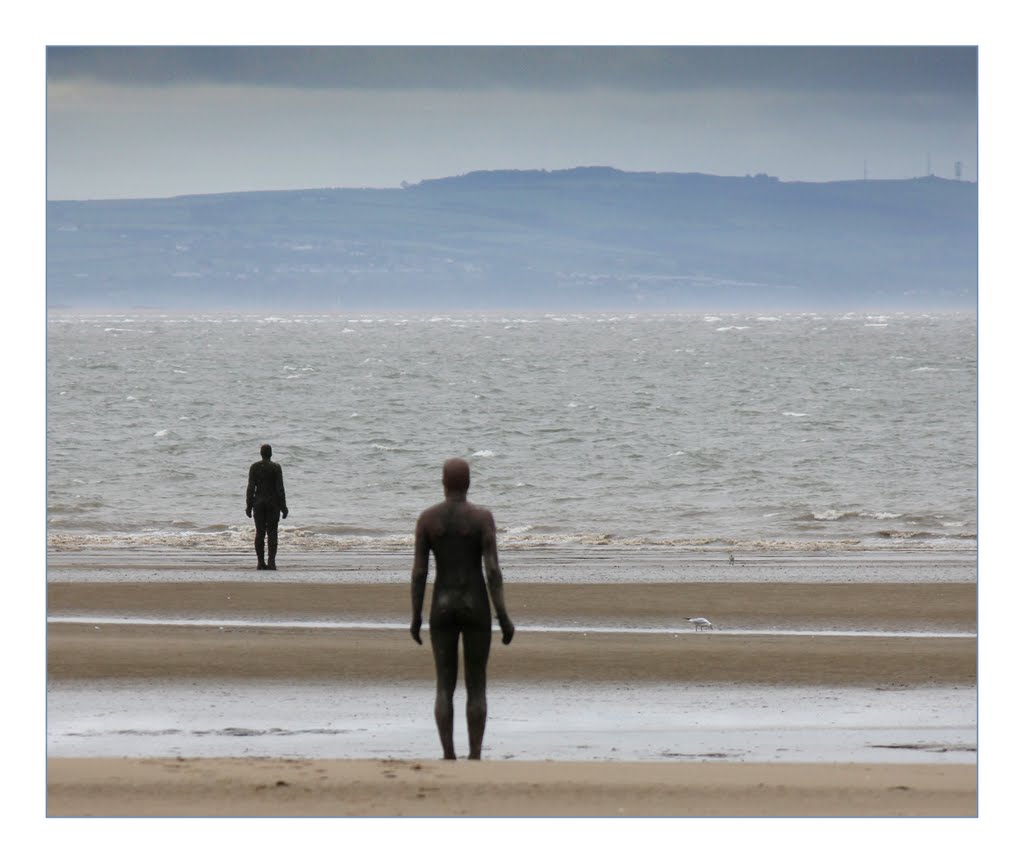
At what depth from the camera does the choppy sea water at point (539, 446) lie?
2931 cm

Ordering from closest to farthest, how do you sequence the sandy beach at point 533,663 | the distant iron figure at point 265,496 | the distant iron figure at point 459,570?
the sandy beach at point 533,663 → the distant iron figure at point 459,570 → the distant iron figure at point 265,496

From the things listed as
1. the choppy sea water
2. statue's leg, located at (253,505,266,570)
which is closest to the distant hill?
the choppy sea water

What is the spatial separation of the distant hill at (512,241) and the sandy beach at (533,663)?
107 metres

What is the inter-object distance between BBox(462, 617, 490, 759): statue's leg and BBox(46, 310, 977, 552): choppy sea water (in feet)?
53.6

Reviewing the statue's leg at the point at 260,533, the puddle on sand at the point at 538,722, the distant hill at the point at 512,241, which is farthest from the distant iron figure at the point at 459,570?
the distant hill at the point at 512,241

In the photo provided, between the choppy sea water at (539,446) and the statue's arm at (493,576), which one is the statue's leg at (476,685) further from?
the choppy sea water at (539,446)

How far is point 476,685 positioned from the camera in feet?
29.3

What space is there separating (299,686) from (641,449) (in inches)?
1434

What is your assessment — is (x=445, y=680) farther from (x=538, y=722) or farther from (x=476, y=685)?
(x=538, y=722)

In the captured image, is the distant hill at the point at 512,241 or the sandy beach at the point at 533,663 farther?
the distant hill at the point at 512,241

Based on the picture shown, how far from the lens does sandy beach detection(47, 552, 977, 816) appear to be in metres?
7.62

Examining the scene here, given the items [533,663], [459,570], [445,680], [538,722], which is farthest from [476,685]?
[533,663]

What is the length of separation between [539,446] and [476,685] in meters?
40.3

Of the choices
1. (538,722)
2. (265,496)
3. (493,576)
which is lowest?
(538,722)
